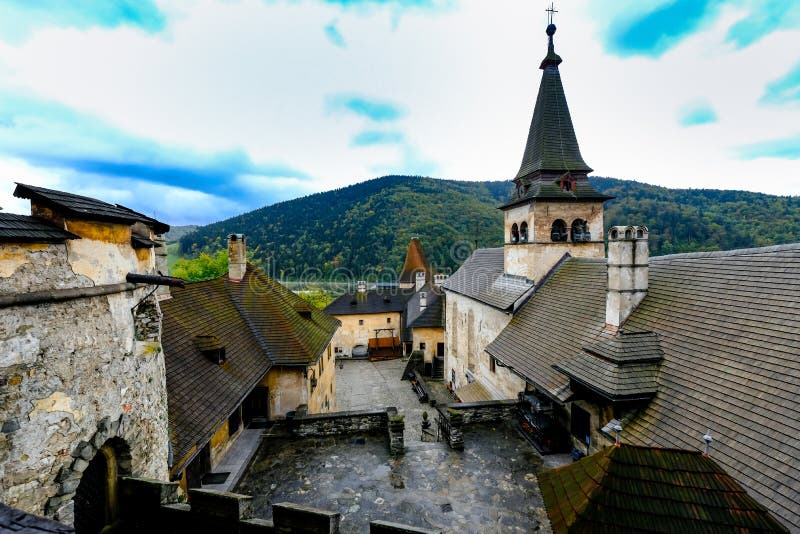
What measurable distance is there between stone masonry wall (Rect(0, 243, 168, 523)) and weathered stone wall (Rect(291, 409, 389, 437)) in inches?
250

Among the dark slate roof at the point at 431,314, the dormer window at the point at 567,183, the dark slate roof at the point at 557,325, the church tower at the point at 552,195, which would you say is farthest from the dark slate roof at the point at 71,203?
the dark slate roof at the point at 431,314

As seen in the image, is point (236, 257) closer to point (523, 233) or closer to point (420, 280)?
point (523, 233)

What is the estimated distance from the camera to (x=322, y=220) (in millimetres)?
92500

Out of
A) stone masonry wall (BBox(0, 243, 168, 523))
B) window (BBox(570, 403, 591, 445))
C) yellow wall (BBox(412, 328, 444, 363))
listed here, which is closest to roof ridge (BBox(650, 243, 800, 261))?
window (BBox(570, 403, 591, 445))

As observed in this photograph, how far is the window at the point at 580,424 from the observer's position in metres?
9.11

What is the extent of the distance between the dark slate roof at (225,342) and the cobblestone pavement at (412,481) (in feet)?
7.26

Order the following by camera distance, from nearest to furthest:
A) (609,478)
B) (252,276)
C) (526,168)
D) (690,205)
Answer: (609,478) < (252,276) < (526,168) < (690,205)

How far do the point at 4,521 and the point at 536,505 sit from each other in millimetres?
8767

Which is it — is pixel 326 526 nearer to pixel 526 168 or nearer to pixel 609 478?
pixel 609 478

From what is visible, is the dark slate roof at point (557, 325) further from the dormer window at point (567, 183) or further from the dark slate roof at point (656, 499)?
the dark slate roof at point (656, 499)

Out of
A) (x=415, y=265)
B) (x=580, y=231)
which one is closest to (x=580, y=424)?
(x=580, y=231)

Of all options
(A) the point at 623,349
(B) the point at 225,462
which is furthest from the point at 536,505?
(B) the point at 225,462

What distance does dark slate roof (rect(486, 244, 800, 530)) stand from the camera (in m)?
5.46

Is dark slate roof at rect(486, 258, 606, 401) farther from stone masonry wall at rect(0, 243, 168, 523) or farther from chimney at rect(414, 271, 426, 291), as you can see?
chimney at rect(414, 271, 426, 291)
